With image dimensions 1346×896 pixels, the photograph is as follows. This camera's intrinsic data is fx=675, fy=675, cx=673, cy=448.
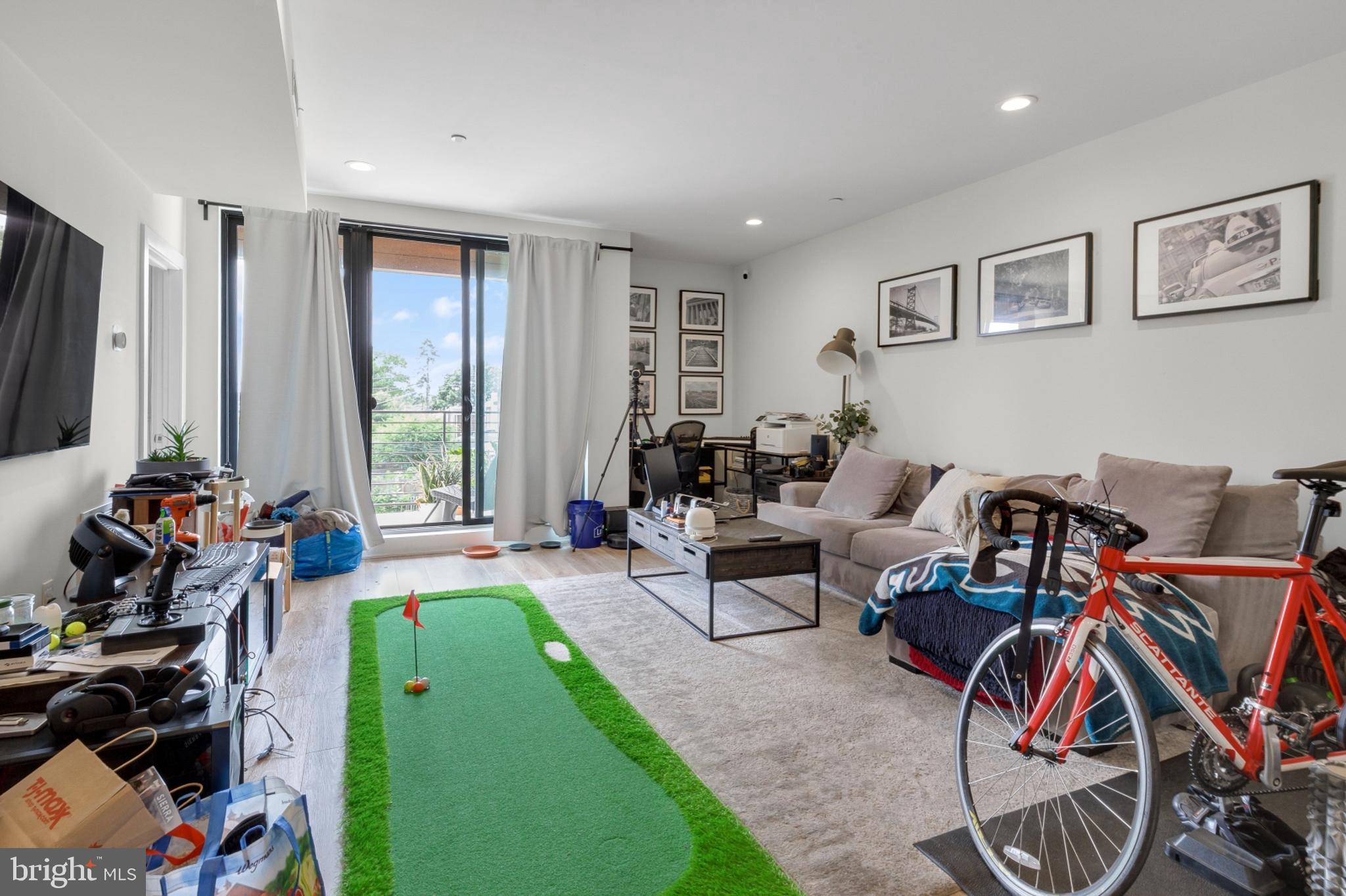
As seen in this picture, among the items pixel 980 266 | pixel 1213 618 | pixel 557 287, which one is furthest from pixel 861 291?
pixel 1213 618

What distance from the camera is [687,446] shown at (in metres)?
A: 6.39

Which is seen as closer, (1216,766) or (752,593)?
(1216,766)

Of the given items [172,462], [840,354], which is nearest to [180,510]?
[172,462]

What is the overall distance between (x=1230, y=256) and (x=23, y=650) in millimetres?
4571

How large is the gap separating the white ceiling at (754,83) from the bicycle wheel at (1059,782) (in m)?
2.32

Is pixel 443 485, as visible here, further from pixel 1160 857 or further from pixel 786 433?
pixel 1160 857

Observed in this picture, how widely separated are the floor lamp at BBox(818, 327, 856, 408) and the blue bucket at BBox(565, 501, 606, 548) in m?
2.15

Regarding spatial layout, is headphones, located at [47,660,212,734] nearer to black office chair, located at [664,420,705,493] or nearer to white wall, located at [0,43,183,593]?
white wall, located at [0,43,183,593]

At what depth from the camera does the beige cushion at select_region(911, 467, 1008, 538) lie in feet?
12.5

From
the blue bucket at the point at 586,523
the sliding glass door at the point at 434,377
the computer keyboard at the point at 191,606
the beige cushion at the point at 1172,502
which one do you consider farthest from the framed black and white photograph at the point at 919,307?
the computer keyboard at the point at 191,606

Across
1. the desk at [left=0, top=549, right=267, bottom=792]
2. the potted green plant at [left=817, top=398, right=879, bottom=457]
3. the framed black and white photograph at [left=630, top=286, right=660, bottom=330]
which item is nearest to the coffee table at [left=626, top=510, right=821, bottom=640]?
the potted green plant at [left=817, top=398, right=879, bottom=457]

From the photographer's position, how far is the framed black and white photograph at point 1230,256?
2832 millimetres

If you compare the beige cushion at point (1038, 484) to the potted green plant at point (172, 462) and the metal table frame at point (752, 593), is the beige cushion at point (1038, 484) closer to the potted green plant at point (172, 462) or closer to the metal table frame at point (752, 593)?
the metal table frame at point (752, 593)

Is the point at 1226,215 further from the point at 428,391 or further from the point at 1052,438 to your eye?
the point at 428,391
